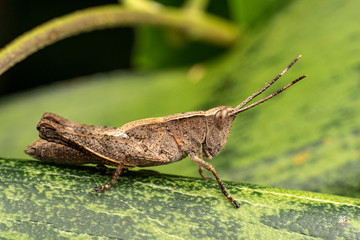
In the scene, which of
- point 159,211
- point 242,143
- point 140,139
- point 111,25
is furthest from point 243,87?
point 159,211

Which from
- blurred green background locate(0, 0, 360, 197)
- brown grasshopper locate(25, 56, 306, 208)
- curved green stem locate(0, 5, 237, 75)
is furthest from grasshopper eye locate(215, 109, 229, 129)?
curved green stem locate(0, 5, 237, 75)

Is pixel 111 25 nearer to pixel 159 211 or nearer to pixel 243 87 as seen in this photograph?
pixel 243 87

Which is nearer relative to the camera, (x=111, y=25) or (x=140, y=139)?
(x=140, y=139)

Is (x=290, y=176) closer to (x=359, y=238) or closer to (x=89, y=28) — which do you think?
(x=359, y=238)

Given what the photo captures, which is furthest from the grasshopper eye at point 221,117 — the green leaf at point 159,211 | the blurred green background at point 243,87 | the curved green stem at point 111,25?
the curved green stem at point 111,25

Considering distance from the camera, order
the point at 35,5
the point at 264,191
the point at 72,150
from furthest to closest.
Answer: the point at 35,5
the point at 72,150
the point at 264,191

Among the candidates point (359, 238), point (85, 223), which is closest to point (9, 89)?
point (85, 223)

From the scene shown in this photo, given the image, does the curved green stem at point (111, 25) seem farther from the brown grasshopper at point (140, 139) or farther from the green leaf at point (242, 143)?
the brown grasshopper at point (140, 139)
